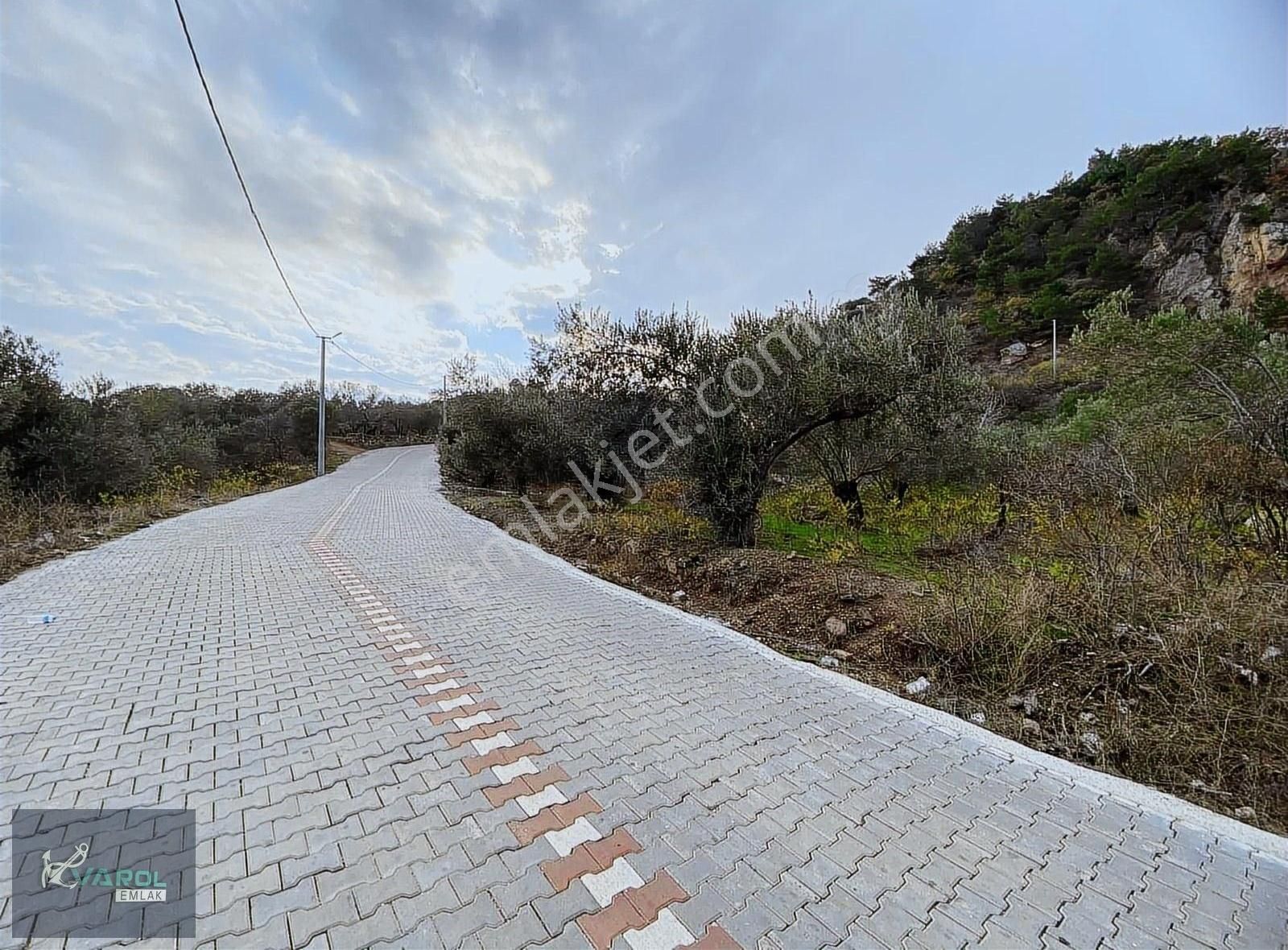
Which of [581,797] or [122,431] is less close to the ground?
[122,431]

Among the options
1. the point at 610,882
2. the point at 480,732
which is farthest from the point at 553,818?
the point at 480,732

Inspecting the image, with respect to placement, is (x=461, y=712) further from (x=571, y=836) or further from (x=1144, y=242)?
(x=1144, y=242)

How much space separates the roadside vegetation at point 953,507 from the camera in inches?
124

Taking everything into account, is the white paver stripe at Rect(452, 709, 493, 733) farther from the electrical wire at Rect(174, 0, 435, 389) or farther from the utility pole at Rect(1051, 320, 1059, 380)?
the utility pole at Rect(1051, 320, 1059, 380)

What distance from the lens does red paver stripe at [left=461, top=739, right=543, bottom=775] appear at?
Result: 273cm

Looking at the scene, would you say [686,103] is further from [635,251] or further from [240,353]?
[240,353]

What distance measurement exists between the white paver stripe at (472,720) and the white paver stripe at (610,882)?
1.43m

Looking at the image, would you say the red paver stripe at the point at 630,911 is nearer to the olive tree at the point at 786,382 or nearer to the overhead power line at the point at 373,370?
the olive tree at the point at 786,382

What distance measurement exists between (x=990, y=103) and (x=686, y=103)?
20.1 ft

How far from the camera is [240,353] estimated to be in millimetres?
17500

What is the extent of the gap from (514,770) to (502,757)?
0.16 m

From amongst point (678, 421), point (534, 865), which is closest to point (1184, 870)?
point (534, 865)

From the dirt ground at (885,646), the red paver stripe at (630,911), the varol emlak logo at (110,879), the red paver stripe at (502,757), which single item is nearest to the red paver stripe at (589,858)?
the red paver stripe at (630,911)

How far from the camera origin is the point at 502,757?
9.27 ft
